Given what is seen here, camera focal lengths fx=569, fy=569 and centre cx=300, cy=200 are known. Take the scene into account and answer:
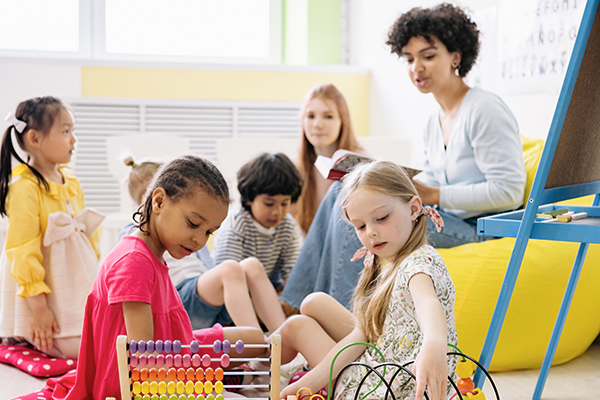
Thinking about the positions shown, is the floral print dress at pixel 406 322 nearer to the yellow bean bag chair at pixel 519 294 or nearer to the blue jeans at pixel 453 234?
the yellow bean bag chair at pixel 519 294

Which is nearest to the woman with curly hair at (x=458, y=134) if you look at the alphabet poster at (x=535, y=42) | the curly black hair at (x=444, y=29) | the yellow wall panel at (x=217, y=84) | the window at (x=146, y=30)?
the curly black hair at (x=444, y=29)

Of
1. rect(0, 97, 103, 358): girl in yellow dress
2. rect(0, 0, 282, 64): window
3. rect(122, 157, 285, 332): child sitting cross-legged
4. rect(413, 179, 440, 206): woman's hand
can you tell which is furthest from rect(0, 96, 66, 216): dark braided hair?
rect(0, 0, 282, 64): window

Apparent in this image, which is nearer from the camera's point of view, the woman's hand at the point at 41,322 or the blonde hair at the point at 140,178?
the woman's hand at the point at 41,322

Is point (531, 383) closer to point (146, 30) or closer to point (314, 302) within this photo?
point (314, 302)

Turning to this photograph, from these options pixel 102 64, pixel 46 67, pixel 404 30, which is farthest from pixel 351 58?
pixel 404 30

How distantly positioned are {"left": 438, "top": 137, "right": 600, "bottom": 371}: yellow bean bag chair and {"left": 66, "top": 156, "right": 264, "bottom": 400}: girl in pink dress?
817 mm

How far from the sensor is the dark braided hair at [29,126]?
6.07 ft

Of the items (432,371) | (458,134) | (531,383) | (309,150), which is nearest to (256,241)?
(309,150)

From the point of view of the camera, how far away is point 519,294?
164 cm

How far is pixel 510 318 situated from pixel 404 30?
1003 mm

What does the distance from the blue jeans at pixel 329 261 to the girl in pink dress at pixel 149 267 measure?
614mm

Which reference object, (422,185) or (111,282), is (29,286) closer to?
(111,282)

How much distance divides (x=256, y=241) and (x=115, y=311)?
96 cm

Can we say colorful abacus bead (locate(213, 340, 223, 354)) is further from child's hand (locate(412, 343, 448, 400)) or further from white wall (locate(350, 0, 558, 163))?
white wall (locate(350, 0, 558, 163))
